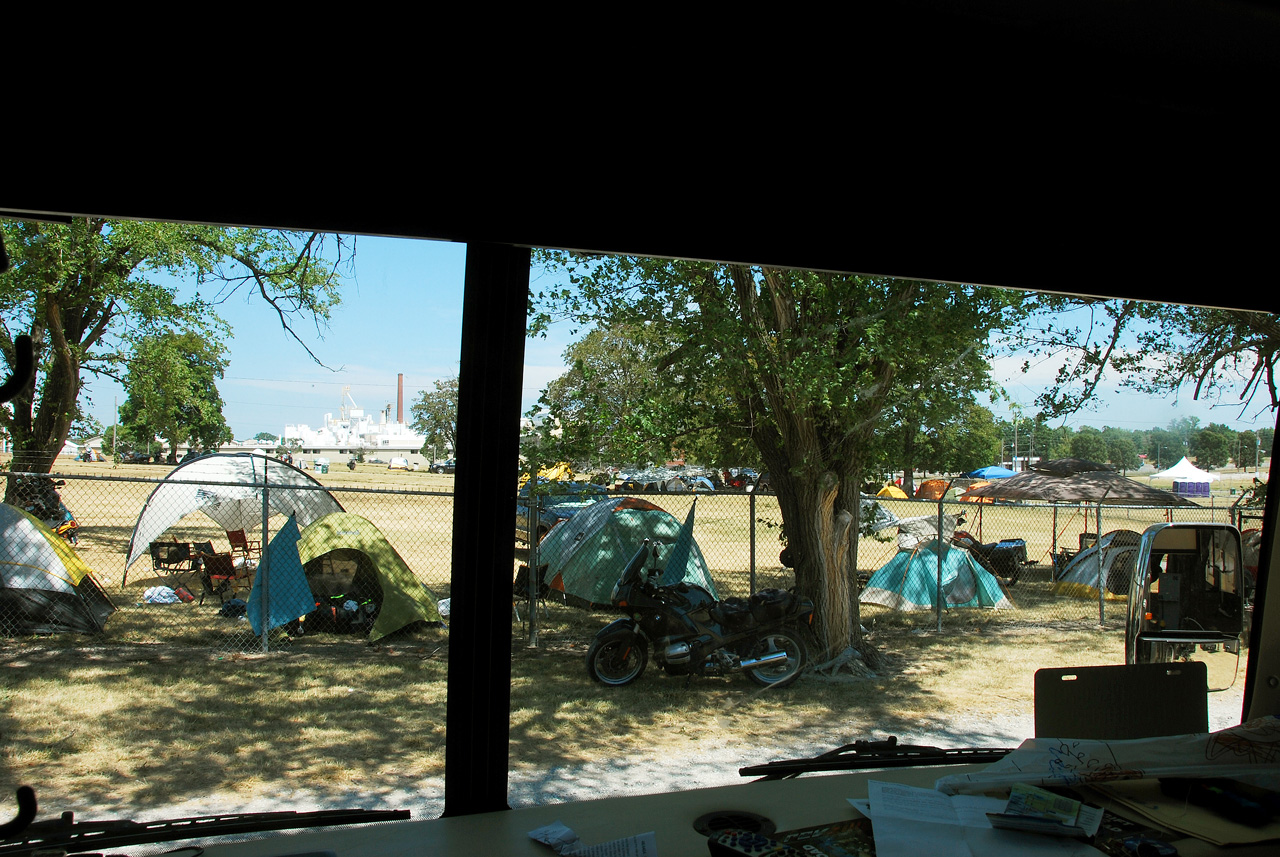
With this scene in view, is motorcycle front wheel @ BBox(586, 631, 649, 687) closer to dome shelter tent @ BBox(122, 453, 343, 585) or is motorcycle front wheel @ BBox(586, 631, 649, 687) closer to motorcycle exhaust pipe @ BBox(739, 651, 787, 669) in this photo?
motorcycle exhaust pipe @ BBox(739, 651, 787, 669)

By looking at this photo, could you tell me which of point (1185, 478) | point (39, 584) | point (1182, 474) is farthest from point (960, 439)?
point (39, 584)

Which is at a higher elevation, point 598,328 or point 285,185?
point 598,328

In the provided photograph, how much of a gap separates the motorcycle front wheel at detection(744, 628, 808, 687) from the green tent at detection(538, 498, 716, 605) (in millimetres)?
876

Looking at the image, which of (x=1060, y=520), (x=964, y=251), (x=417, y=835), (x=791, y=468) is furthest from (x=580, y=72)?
(x=1060, y=520)

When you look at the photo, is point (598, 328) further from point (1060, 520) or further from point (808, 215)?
point (1060, 520)

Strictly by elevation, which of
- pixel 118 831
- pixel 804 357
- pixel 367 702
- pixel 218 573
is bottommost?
pixel 367 702

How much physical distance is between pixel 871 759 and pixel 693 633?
346 cm

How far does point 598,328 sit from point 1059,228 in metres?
3.31

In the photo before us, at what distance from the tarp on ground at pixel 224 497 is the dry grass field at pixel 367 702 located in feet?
2.29

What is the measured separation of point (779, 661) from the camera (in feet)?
17.1

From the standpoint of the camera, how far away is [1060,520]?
14367 millimetres

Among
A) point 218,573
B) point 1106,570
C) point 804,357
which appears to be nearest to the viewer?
point 804,357

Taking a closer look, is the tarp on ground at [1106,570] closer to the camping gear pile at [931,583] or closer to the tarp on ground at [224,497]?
the camping gear pile at [931,583]

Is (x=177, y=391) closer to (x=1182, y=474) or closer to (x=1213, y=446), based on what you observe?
(x=1213, y=446)
